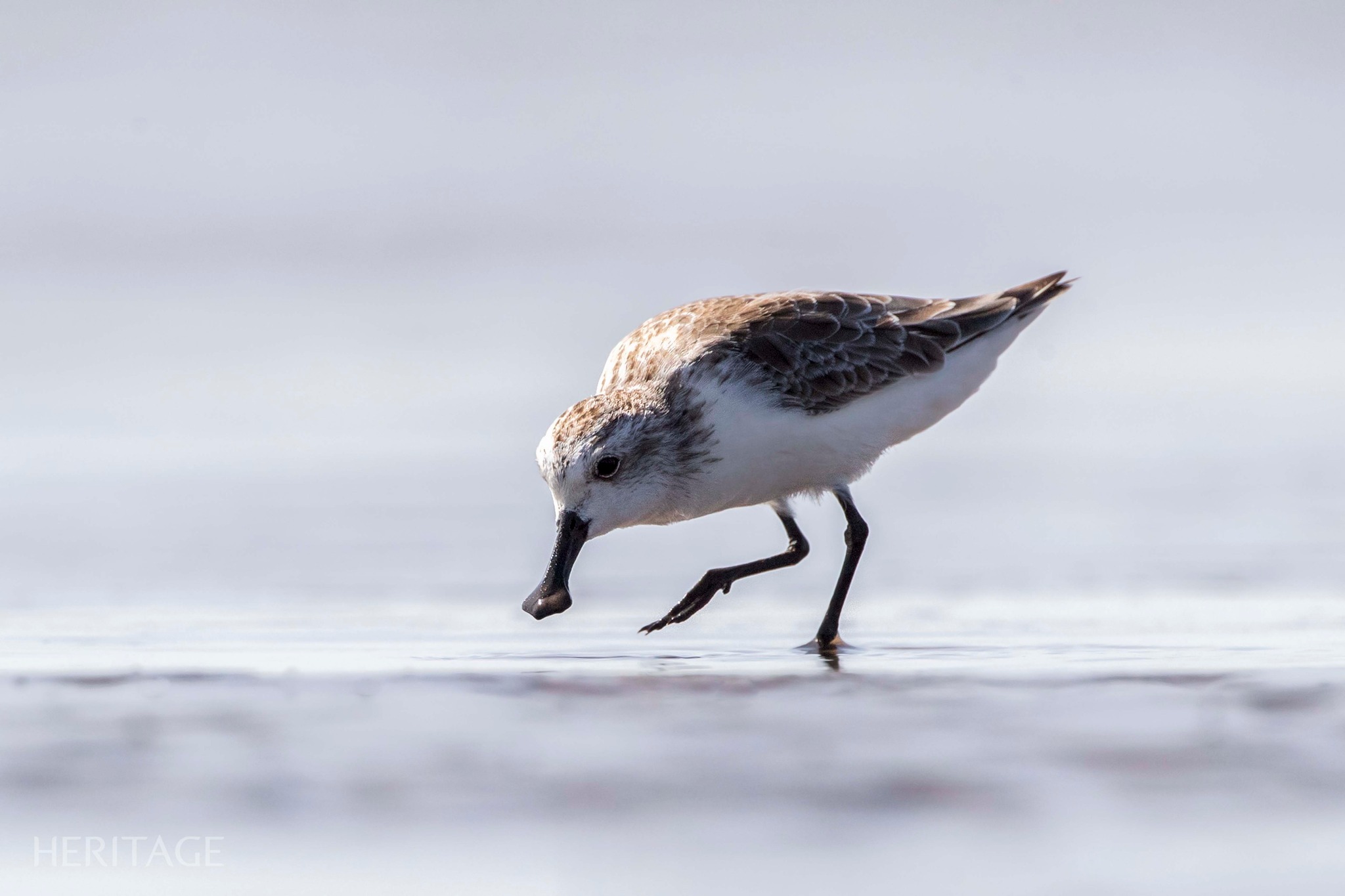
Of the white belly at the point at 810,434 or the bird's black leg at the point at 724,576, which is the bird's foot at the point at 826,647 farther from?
the white belly at the point at 810,434

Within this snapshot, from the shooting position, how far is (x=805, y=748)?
14.5ft

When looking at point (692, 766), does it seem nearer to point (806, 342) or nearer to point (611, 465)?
point (611, 465)

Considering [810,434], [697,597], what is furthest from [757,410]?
[697,597]

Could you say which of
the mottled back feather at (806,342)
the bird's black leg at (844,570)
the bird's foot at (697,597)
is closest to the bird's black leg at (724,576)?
the bird's foot at (697,597)

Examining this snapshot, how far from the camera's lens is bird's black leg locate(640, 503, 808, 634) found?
290 inches

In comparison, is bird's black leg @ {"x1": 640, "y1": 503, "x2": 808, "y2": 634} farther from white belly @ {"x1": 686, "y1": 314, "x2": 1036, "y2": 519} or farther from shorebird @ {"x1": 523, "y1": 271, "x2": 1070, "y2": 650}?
white belly @ {"x1": 686, "y1": 314, "x2": 1036, "y2": 519}

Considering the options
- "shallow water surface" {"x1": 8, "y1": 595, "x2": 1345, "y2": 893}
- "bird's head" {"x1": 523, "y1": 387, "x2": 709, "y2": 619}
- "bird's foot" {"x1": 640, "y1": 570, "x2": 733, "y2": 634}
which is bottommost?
"shallow water surface" {"x1": 8, "y1": 595, "x2": 1345, "y2": 893}

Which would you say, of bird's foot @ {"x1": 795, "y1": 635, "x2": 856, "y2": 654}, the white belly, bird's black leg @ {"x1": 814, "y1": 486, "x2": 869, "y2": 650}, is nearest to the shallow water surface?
bird's foot @ {"x1": 795, "y1": 635, "x2": 856, "y2": 654}

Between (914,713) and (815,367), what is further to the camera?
(815,367)

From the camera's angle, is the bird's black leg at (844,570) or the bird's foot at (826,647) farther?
the bird's black leg at (844,570)

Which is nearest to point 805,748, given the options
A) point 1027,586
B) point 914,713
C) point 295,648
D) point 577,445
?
point 914,713

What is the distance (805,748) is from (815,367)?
10.5ft

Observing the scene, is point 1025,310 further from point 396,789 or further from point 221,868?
point 221,868

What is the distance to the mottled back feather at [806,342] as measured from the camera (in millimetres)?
7234
